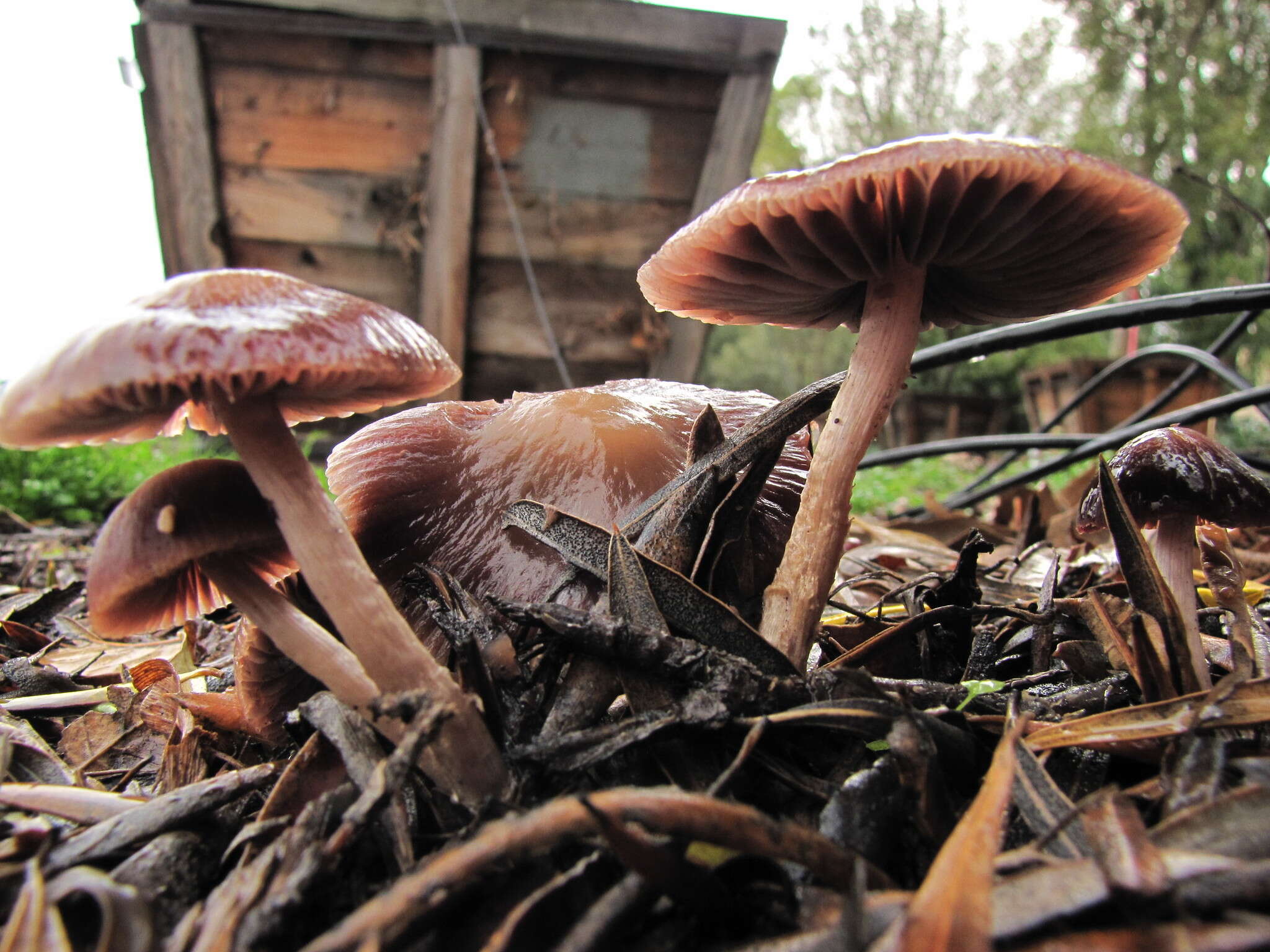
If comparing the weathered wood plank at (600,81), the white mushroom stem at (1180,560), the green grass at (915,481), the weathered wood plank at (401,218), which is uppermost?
the weathered wood plank at (600,81)

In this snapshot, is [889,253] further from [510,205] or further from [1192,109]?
[1192,109]

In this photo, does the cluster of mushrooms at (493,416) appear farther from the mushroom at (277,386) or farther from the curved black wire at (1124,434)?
the curved black wire at (1124,434)

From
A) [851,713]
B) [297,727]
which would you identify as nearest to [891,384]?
[851,713]

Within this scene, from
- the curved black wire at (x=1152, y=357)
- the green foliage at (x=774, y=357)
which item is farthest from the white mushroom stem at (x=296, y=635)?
the green foliage at (x=774, y=357)

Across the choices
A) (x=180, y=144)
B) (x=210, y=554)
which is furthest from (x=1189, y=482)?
(x=180, y=144)

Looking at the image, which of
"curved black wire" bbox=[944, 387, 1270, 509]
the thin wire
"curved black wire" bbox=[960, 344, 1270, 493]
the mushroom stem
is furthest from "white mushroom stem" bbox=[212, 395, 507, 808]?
the thin wire
